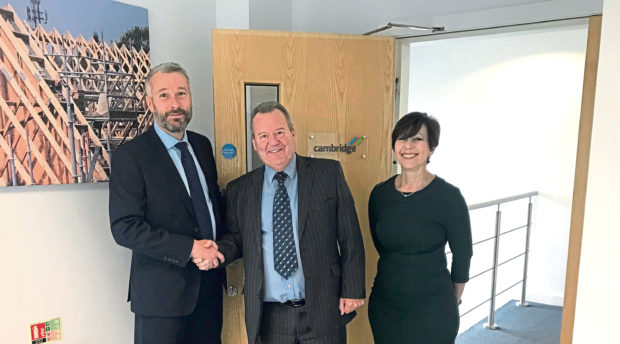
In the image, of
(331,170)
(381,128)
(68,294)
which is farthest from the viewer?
(381,128)

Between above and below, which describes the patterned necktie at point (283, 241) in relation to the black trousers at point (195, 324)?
above

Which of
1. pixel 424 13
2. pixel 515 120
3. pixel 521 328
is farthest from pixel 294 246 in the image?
pixel 515 120

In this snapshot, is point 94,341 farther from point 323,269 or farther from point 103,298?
point 323,269

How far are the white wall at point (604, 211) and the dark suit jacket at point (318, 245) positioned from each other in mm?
808

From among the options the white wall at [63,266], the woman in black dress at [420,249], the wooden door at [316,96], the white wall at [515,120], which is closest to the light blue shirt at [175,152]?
the wooden door at [316,96]

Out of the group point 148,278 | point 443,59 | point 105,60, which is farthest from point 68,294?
point 443,59

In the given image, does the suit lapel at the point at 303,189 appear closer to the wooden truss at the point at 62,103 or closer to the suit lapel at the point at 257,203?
the suit lapel at the point at 257,203

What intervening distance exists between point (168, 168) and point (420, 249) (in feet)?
3.71

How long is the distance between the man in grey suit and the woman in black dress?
0.15 meters

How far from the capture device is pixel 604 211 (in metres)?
1.27

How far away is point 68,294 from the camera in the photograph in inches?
75.1

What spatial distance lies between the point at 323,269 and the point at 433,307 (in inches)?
19.9

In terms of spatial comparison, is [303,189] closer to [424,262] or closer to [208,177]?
[208,177]

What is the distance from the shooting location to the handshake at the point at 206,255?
1.66 metres
